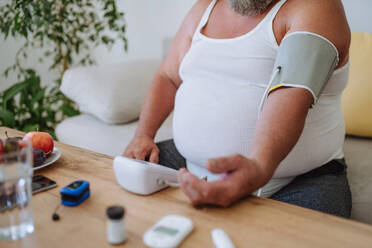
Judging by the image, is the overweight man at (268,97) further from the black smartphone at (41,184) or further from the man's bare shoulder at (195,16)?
the black smartphone at (41,184)

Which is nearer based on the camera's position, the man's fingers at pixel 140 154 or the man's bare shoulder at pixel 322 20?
the man's bare shoulder at pixel 322 20

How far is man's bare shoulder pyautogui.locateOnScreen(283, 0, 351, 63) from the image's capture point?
0.82m

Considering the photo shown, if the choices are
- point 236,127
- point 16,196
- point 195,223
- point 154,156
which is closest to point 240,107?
point 236,127

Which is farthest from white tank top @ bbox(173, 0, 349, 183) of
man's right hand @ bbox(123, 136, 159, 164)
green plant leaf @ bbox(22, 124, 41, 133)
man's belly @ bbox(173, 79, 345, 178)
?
green plant leaf @ bbox(22, 124, 41, 133)

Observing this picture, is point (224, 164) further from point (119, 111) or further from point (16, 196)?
point (119, 111)

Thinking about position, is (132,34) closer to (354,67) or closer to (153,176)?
(354,67)

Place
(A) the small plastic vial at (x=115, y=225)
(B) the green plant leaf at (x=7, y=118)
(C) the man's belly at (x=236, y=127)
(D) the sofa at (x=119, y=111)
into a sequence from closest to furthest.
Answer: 1. (A) the small plastic vial at (x=115, y=225)
2. (C) the man's belly at (x=236, y=127)
3. (D) the sofa at (x=119, y=111)
4. (B) the green plant leaf at (x=7, y=118)

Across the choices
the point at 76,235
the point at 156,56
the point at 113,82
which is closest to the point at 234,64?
the point at 76,235

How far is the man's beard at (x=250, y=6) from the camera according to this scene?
98 centimetres

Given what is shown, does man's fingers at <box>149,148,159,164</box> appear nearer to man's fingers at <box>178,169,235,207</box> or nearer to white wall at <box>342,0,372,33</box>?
man's fingers at <box>178,169,235,207</box>

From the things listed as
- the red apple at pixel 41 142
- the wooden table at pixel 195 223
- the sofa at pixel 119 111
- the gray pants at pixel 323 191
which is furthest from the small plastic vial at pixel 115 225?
the sofa at pixel 119 111

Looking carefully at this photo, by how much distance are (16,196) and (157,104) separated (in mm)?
724

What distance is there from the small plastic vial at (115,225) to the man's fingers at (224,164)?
166 mm

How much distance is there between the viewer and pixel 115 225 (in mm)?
522
